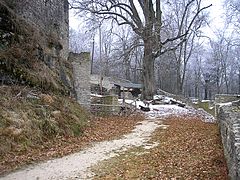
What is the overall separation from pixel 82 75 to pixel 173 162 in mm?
11446

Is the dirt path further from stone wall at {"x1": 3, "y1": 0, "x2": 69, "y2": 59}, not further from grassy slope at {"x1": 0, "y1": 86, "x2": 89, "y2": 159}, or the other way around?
stone wall at {"x1": 3, "y1": 0, "x2": 69, "y2": 59}

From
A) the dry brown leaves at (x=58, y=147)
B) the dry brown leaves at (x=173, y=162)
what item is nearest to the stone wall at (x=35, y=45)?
the dry brown leaves at (x=58, y=147)

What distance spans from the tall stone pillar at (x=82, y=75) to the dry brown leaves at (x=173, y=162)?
27.2ft

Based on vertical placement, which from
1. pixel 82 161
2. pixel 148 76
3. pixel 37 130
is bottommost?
pixel 82 161

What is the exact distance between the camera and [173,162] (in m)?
7.84

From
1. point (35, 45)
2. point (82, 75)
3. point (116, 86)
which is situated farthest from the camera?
point (116, 86)

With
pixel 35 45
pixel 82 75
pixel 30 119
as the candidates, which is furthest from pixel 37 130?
pixel 82 75

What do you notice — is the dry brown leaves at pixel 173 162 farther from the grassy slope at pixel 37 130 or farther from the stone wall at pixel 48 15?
the stone wall at pixel 48 15

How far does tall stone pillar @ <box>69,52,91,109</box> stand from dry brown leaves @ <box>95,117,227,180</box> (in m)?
8.30

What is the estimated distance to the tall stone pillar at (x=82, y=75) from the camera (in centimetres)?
1817

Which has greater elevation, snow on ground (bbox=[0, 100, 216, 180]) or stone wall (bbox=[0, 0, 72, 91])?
stone wall (bbox=[0, 0, 72, 91])

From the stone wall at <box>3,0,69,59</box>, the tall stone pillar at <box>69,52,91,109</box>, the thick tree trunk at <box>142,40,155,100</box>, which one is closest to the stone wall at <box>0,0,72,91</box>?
the stone wall at <box>3,0,69,59</box>

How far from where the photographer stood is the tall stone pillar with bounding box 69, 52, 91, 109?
18172mm

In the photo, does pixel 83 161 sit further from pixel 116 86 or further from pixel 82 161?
pixel 116 86
